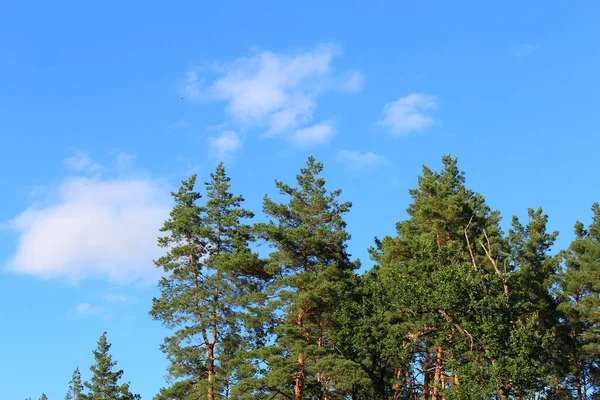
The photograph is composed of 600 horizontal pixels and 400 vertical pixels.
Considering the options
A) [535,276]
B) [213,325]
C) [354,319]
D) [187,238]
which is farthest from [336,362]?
[535,276]

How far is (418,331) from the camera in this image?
103 ft

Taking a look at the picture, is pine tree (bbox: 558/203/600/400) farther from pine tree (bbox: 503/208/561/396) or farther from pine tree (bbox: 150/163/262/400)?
pine tree (bbox: 150/163/262/400)

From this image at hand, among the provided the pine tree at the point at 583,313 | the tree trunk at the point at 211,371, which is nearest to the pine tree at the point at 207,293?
the tree trunk at the point at 211,371

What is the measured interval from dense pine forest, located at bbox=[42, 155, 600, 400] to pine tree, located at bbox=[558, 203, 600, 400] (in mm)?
101

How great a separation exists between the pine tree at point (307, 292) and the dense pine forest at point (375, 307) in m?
0.08

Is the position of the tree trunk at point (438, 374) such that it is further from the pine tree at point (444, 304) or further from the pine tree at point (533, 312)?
the pine tree at point (533, 312)

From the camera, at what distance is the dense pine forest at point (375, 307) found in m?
29.8

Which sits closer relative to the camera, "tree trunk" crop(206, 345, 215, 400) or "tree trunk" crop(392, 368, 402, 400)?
"tree trunk" crop(392, 368, 402, 400)

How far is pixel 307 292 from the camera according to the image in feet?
112

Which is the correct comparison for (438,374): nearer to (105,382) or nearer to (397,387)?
(397,387)

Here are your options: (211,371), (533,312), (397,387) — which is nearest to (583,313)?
(533,312)

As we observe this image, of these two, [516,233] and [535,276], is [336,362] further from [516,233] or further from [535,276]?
[516,233]

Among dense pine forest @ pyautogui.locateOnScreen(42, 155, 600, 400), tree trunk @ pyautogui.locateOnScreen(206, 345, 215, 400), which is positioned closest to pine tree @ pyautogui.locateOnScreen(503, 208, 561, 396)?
dense pine forest @ pyautogui.locateOnScreen(42, 155, 600, 400)

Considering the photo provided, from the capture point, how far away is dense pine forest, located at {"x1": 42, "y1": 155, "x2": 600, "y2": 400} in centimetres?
2980
